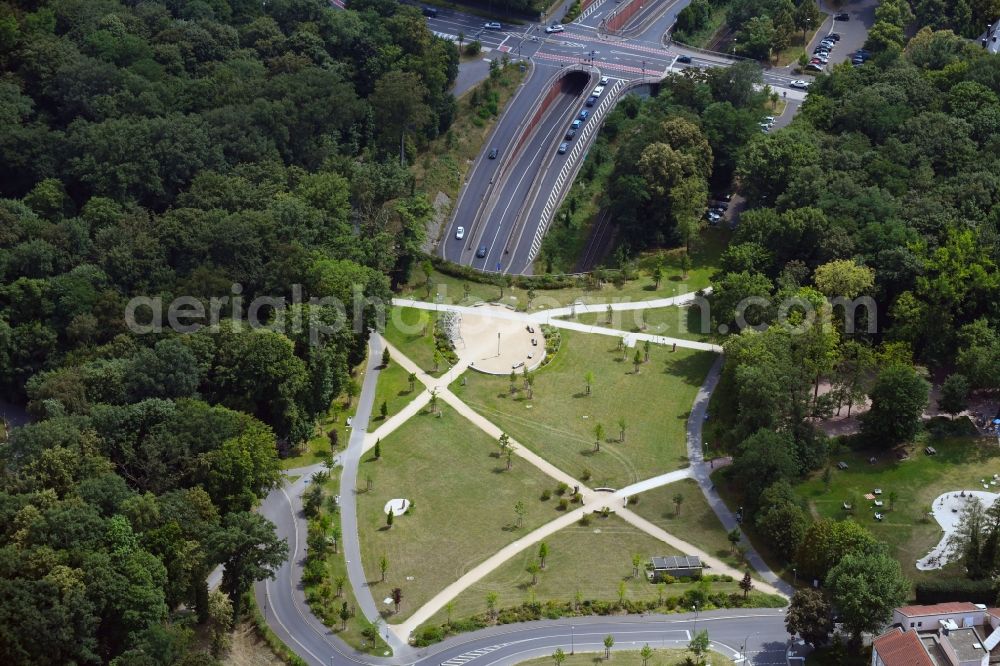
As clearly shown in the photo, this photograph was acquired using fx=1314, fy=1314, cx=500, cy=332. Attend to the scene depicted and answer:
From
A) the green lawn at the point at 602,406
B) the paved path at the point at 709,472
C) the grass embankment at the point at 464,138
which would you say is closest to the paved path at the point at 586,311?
the green lawn at the point at 602,406

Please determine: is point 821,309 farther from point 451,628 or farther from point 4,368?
point 4,368

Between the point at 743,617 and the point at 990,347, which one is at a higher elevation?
the point at 990,347

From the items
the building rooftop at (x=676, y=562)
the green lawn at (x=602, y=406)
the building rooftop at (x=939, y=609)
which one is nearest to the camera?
the building rooftop at (x=939, y=609)

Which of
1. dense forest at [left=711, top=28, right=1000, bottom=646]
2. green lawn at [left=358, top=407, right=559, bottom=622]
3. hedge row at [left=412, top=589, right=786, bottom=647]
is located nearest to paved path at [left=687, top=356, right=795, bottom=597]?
dense forest at [left=711, top=28, right=1000, bottom=646]

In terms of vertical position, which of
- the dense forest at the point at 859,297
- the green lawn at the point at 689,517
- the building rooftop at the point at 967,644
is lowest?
the green lawn at the point at 689,517

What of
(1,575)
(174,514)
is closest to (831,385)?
(174,514)

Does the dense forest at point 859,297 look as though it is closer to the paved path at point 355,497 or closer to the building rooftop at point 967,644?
the building rooftop at point 967,644
